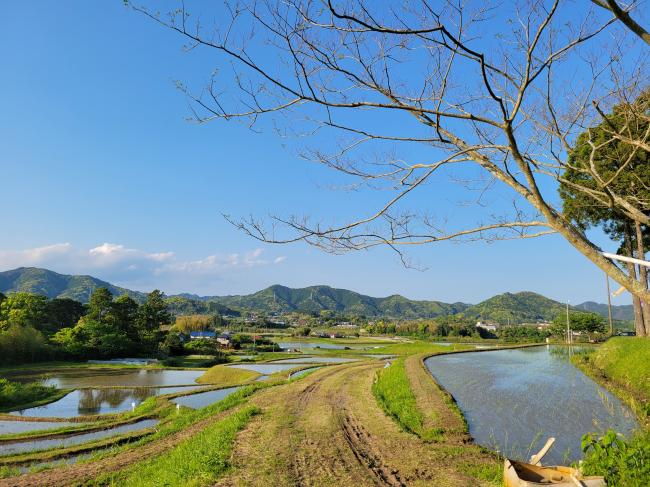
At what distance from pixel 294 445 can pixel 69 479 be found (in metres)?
4.33

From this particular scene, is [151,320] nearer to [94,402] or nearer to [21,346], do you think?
[21,346]

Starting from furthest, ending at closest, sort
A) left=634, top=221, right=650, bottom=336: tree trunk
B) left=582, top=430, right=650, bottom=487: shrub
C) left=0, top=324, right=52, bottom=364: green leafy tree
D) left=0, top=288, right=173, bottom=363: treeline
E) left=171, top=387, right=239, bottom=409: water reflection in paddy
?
left=0, top=288, right=173, bottom=363: treeline
left=0, top=324, right=52, bottom=364: green leafy tree
left=171, top=387, right=239, bottom=409: water reflection in paddy
left=634, top=221, right=650, bottom=336: tree trunk
left=582, top=430, right=650, bottom=487: shrub

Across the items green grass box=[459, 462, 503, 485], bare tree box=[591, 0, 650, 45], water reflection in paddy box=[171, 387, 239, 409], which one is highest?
bare tree box=[591, 0, 650, 45]

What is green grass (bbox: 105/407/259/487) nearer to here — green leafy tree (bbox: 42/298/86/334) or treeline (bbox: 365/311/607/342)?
treeline (bbox: 365/311/607/342)

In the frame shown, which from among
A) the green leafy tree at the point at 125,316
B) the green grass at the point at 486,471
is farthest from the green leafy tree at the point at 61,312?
the green grass at the point at 486,471

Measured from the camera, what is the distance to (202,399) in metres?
20.0

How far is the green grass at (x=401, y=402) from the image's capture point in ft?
31.0

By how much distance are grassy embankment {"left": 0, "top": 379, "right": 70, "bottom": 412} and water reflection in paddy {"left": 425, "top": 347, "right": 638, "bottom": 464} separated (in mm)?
18664

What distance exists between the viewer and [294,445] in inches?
325

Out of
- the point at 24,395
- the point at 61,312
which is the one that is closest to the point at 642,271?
the point at 24,395

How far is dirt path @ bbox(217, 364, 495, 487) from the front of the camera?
6344 millimetres

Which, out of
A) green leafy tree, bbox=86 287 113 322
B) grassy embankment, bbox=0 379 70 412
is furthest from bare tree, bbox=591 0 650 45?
green leafy tree, bbox=86 287 113 322

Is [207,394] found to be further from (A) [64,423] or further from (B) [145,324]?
(B) [145,324]

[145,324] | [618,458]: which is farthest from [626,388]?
[145,324]
